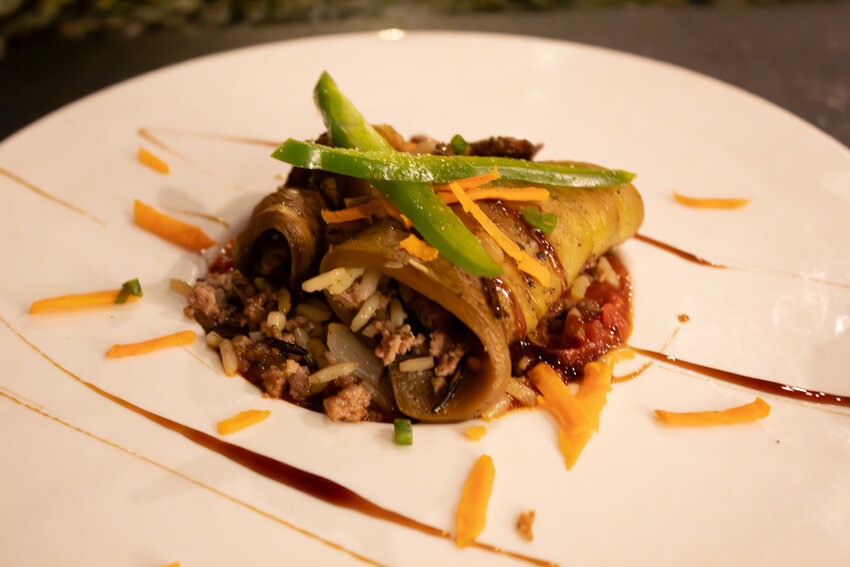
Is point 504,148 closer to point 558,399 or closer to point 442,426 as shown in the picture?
point 558,399

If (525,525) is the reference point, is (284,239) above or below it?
above

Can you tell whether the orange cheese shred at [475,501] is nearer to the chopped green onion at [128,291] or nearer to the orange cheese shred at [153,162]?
the chopped green onion at [128,291]

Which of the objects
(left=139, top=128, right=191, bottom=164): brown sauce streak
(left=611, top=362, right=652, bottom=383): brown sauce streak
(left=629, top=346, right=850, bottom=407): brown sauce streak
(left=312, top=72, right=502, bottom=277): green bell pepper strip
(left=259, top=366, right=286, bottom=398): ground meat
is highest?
(left=312, top=72, right=502, bottom=277): green bell pepper strip

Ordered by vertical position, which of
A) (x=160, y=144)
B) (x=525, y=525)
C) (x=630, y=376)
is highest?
(x=160, y=144)

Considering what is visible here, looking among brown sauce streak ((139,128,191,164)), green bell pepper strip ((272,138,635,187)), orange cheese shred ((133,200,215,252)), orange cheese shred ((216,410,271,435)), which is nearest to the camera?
orange cheese shred ((216,410,271,435))

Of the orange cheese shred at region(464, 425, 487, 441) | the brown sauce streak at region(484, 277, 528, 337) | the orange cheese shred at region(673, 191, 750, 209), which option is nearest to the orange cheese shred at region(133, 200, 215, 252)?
the brown sauce streak at region(484, 277, 528, 337)

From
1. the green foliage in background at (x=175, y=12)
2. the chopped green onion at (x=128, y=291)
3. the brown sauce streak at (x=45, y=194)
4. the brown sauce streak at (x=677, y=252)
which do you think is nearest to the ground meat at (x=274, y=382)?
the chopped green onion at (x=128, y=291)

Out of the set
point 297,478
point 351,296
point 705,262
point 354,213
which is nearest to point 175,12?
point 354,213

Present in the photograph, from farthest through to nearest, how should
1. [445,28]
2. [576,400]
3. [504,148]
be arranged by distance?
[445,28] → [504,148] → [576,400]

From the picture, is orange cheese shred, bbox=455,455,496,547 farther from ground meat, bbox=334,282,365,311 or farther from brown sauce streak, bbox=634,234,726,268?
brown sauce streak, bbox=634,234,726,268
